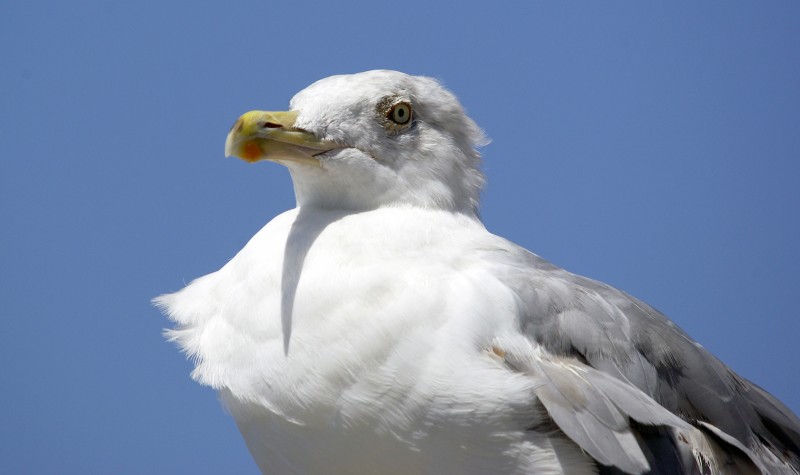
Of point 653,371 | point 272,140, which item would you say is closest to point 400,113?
point 272,140

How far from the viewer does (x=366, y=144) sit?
8.68ft

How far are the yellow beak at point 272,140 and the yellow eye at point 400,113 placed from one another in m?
0.22

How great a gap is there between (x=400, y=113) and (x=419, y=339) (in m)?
0.74

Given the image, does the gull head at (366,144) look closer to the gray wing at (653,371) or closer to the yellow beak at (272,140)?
the yellow beak at (272,140)

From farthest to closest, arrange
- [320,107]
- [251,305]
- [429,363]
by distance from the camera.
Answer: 1. [320,107]
2. [251,305]
3. [429,363]

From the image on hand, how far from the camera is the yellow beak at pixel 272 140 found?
244cm

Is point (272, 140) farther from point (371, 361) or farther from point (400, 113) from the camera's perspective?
point (371, 361)

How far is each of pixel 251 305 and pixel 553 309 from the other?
2.45 feet

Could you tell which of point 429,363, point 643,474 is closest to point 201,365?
point 429,363

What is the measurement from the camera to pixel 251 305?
242 centimetres

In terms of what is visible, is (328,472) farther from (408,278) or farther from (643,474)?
(643,474)

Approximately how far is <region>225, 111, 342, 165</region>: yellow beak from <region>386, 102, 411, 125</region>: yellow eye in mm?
222

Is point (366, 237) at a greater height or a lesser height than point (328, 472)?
greater

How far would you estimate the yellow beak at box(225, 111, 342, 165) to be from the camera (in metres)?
2.44
